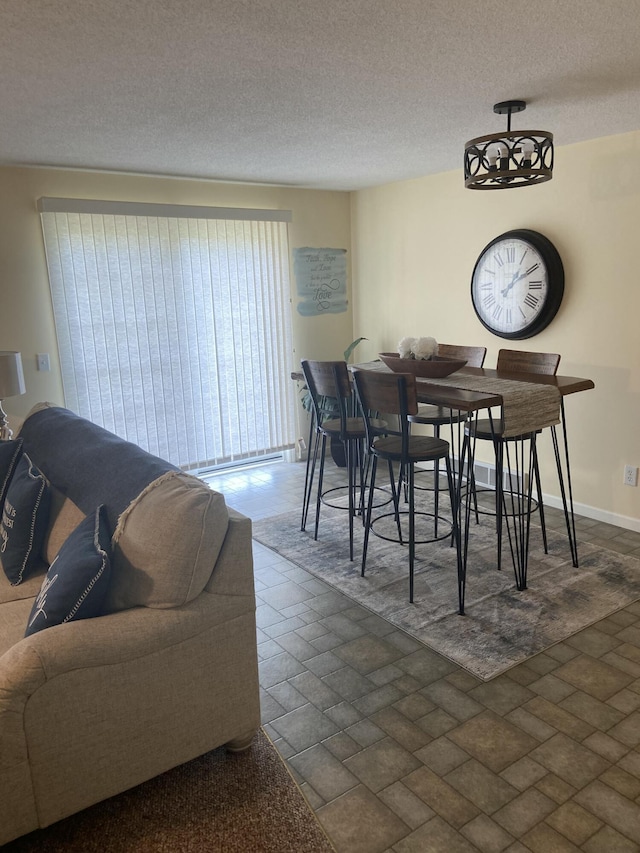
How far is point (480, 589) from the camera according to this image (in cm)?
319

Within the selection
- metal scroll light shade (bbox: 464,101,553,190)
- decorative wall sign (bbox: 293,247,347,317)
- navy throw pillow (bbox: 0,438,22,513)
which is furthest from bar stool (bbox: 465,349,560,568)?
decorative wall sign (bbox: 293,247,347,317)

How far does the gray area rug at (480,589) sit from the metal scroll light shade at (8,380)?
1603 mm

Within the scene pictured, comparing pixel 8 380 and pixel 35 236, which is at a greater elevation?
pixel 35 236

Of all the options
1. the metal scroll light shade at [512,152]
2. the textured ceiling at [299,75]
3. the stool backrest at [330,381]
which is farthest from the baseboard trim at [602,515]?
the textured ceiling at [299,75]

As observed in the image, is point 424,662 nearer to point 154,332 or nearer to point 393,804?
point 393,804

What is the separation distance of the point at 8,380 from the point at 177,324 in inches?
58.5

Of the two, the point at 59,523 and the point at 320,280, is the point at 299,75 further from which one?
the point at 320,280

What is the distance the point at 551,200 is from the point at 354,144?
4.31 feet

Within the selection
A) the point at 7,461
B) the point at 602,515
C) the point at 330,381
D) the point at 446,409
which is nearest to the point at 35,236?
the point at 7,461

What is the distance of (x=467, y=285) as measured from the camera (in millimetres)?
4680

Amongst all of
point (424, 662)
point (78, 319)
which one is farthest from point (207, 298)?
point (424, 662)

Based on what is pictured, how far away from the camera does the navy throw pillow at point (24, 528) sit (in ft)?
7.80

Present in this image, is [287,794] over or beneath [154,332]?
beneath

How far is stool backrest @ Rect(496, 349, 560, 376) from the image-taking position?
3.46 metres
